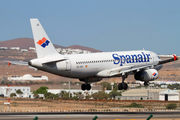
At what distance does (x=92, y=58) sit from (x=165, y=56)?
27.7 meters

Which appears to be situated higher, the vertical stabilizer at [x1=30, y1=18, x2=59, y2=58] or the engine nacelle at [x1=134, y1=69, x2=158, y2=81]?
the vertical stabilizer at [x1=30, y1=18, x2=59, y2=58]

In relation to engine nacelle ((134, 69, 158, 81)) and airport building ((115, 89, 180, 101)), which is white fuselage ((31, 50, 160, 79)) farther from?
airport building ((115, 89, 180, 101))

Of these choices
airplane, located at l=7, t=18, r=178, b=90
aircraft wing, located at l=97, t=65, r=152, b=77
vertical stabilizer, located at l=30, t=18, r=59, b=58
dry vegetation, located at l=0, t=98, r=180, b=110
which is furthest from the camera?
dry vegetation, located at l=0, t=98, r=180, b=110

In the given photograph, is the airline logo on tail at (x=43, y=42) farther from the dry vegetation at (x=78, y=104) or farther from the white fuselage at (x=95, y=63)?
the dry vegetation at (x=78, y=104)

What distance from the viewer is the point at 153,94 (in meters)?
130

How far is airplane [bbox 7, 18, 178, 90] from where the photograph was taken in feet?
198

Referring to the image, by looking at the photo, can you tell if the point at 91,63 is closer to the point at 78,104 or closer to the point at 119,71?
the point at 119,71

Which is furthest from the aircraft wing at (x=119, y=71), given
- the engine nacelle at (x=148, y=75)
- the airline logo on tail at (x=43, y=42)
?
the airline logo on tail at (x=43, y=42)

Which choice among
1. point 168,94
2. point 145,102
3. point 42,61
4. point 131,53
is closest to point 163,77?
point 168,94

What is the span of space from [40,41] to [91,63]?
28.3ft

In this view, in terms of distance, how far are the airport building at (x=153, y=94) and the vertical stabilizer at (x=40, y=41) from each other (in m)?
71.9

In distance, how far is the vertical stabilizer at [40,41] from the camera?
60.5 m

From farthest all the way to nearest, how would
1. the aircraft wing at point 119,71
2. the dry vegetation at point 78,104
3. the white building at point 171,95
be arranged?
the white building at point 171,95, the dry vegetation at point 78,104, the aircraft wing at point 119,71

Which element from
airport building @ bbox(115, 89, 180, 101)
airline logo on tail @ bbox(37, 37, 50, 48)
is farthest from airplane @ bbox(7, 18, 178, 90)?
airport building @ bbox(115, 89, 180, 101)
